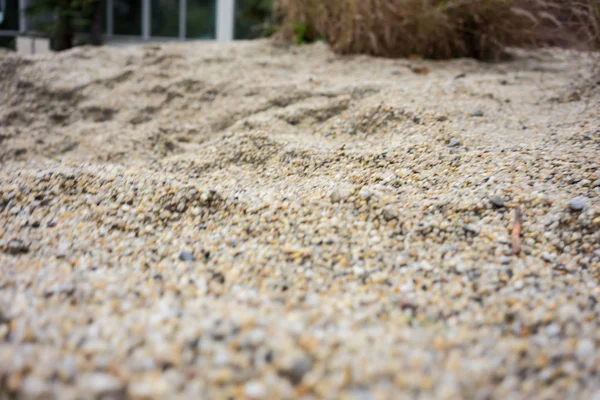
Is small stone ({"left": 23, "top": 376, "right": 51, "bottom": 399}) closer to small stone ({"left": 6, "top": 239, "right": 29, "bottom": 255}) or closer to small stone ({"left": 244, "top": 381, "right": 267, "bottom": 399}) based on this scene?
small stone ({"left": 244, "top": 381, "right": 267, "bottom": 399})

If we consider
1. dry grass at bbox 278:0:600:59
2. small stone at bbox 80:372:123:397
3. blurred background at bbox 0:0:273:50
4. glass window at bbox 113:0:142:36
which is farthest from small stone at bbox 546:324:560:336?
glass window at bbox 113:0:142:36

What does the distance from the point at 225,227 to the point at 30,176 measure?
0.92 meters

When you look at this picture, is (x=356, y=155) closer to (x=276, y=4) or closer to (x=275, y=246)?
(x=275, y=246)

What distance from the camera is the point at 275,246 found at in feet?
4.26

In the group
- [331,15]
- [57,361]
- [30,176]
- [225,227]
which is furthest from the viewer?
[331,15]

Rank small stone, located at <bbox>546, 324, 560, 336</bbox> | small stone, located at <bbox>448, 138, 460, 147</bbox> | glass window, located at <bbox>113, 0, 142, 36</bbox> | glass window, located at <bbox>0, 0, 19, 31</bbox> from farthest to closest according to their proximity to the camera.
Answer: glass window, located at <bbox>113, 0, 142, 36</bbox> → glass window, located at <bbox>0, 0, 19, 31</bbox> → small stone, located at <bbox>448, 138, 460, 147</bbox> → small stone, located at <bbox>546, 324, 560, 336</bbox>

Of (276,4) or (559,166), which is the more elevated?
(276,4)

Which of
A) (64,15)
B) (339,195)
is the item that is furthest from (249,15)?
(339,195)

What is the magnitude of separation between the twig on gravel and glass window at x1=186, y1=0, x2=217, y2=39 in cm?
859

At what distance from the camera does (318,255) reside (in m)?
1.25

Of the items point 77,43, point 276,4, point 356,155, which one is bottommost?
point 356,155

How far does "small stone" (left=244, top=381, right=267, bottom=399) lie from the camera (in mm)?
768

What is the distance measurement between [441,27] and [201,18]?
643cm

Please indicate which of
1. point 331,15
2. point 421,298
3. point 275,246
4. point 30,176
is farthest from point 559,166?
point 331,15
